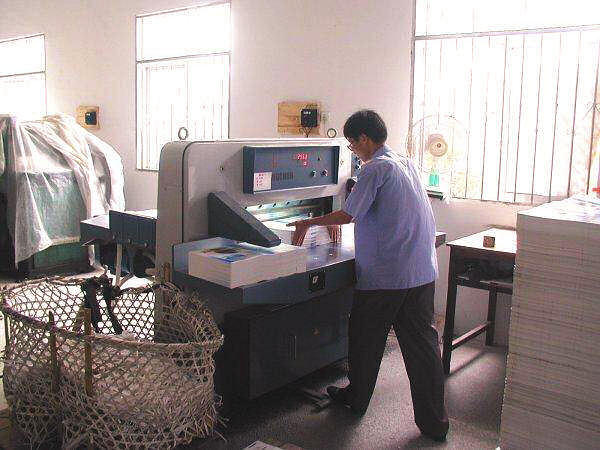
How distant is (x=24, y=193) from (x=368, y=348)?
10.7 feet

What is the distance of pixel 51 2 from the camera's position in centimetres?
647

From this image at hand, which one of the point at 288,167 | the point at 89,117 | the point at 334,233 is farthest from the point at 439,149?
the point at 89,117

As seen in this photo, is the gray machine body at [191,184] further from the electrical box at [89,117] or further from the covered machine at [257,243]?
the electrical box at [89,117]

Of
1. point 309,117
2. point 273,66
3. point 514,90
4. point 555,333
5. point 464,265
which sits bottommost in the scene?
point 464,265

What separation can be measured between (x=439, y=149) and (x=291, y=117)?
1.37 meters

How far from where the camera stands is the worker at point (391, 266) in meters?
2.41

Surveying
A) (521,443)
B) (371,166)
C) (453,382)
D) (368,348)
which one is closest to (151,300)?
(368,348)

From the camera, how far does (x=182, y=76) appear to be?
17.9ft

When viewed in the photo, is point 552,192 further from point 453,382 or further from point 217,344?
point 217,344

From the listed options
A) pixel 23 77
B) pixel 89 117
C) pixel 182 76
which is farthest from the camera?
pixel 23 77

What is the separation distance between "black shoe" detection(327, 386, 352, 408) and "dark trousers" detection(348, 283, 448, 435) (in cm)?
32

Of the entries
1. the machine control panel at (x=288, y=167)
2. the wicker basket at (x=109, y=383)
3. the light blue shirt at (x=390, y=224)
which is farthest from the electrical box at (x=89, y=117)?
the light blue shirt at (x=390, y=224)

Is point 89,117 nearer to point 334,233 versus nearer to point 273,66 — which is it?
point 273,66

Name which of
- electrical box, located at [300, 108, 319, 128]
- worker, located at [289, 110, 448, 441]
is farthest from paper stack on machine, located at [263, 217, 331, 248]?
electrical box, located at [300, 108, 319, 128]
